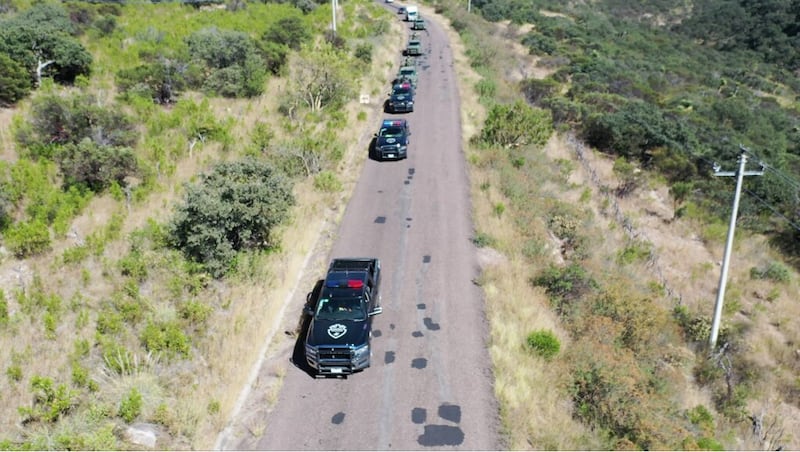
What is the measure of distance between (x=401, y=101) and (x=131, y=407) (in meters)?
29.5

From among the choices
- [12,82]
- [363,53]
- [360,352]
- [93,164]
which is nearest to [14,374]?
[360,352]

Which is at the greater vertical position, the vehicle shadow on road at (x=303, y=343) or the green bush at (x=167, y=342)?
the green bush at (x=167, y=342)

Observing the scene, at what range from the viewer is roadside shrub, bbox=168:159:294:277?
1666cm

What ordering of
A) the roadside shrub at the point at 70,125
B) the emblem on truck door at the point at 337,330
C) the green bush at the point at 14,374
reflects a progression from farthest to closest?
the roadside shrub at the point at 70,125 < the emblem on truck door at the point at 337,330 < the green bush at the point at 14,374

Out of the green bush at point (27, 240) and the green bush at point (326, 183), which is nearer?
the green bush at point (27, 240)

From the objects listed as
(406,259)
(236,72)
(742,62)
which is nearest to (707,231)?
(406,259)

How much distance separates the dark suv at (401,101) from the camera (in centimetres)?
3675

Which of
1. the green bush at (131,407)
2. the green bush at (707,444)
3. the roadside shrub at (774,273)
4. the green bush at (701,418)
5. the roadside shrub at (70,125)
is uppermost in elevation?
the roadside shrub at (70,125)

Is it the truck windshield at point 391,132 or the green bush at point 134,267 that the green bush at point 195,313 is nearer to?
the green bush at point 134,267

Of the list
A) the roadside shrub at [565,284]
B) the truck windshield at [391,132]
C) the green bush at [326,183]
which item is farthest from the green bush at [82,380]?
the truck windshield at [391,132]

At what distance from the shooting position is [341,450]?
439 inches

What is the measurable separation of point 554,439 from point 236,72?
29146mm

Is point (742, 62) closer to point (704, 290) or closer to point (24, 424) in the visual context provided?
point (704, 290)

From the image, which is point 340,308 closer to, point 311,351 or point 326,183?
point 311,351
